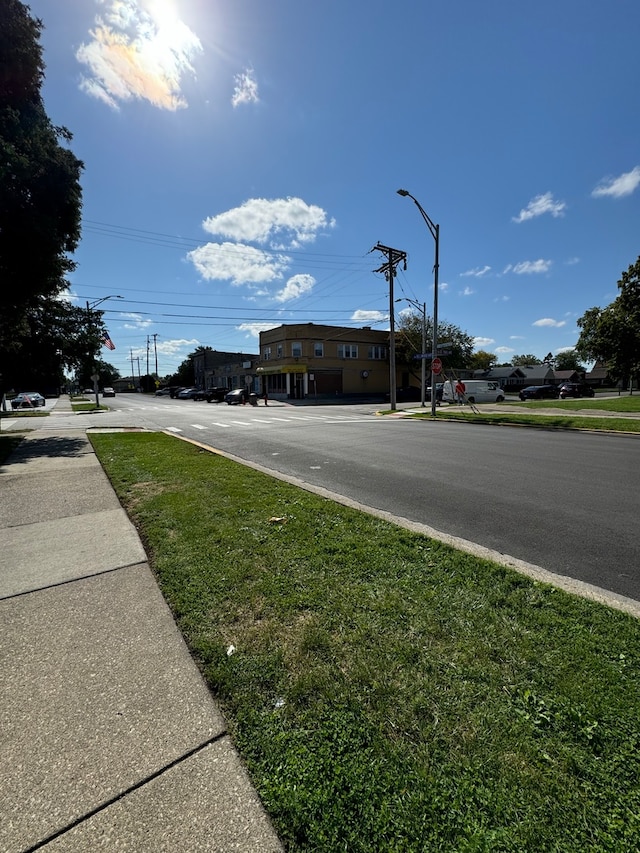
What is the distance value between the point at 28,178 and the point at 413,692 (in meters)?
15.8

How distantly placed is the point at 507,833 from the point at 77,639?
2.60m

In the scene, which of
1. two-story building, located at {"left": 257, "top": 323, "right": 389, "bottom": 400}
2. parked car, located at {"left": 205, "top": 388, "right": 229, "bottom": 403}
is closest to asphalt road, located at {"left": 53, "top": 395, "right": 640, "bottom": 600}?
two-story building, located at {"left": 257, "top": 323, "right": 389, "bottom": 400}

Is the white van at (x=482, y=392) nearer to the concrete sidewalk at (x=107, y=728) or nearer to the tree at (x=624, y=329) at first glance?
the tree at (x=624, y=329)

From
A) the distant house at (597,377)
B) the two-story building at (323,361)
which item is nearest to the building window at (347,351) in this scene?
the two-story building at (323,361)

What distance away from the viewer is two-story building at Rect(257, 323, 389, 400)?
46531 millimetres

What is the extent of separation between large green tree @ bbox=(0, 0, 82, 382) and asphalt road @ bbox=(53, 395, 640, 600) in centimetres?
774

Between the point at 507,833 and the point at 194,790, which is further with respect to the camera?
the point at 194,790

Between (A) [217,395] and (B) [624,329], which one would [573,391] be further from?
(A) [217,395]

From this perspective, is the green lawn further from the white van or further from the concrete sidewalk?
the white van

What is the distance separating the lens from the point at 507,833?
1441 millimetres

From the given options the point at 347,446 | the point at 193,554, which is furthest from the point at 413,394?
the point at 193,554

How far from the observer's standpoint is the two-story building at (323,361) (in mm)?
46531

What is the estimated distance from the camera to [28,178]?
1184cm

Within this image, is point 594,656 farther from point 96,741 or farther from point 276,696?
point 96,741
